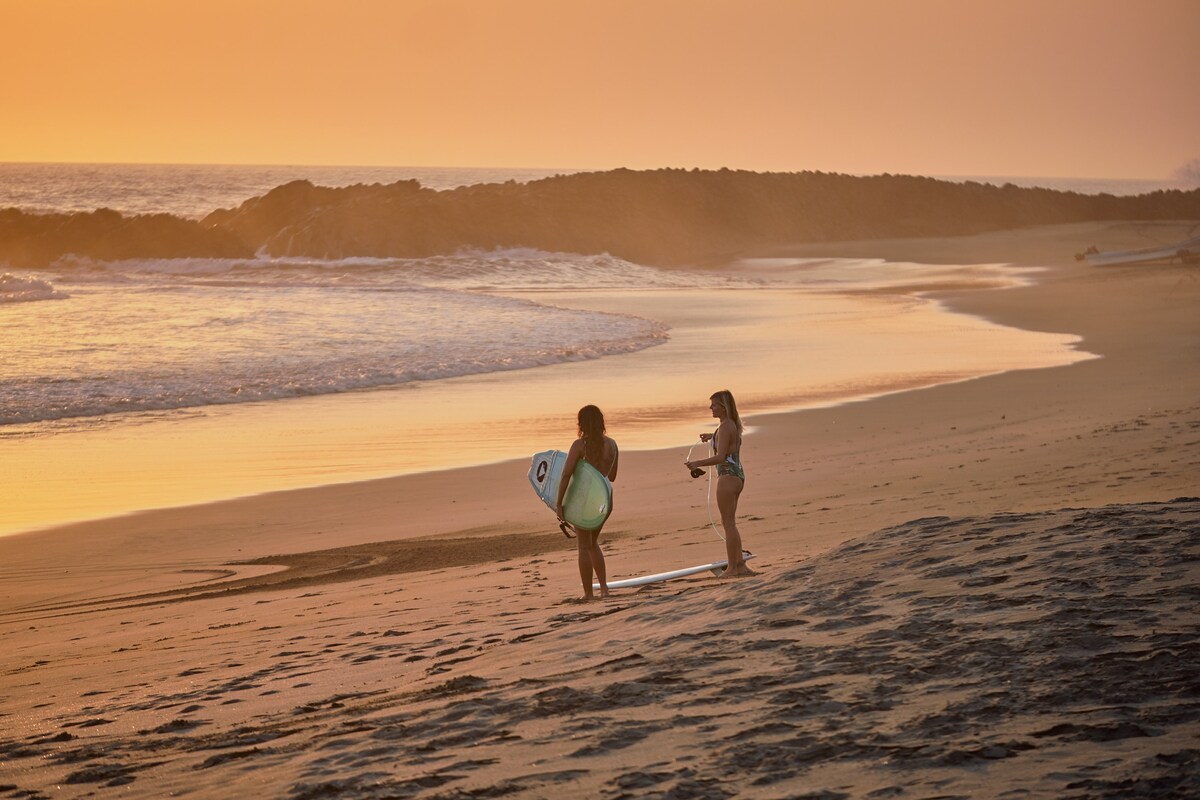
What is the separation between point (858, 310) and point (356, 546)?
24112 millimetres

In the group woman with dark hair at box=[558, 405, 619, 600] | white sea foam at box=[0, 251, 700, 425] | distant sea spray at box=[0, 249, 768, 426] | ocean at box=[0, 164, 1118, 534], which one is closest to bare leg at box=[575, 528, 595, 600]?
woman with dark hair at box=[558, 405, 619, 600]

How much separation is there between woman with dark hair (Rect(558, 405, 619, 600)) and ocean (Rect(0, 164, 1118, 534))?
5.50 m

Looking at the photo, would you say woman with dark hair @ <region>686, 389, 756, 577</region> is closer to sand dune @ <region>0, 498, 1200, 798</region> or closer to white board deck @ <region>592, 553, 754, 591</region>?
white board deck @ <region>592, 553, 754, 591</region>

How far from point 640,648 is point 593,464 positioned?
7.13 feet

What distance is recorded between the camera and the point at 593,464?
756cm

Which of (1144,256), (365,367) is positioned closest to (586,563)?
(365,367)

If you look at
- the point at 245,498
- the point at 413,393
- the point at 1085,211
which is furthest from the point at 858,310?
the point at 1085,211

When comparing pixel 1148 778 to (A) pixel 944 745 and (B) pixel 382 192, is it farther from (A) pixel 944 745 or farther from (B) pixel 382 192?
(B) pixel 382 192

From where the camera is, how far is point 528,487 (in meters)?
12.0

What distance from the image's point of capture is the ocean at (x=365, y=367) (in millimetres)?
13594

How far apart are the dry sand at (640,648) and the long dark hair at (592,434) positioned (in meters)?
0.83

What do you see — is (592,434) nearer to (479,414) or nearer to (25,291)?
(479,414)

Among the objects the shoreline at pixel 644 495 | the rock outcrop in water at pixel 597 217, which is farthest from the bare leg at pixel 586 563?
the rock outcrop in water at pixel 597 217

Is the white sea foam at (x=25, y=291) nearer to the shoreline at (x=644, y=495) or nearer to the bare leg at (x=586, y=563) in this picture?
the shoreline at (x=644, y=495)
